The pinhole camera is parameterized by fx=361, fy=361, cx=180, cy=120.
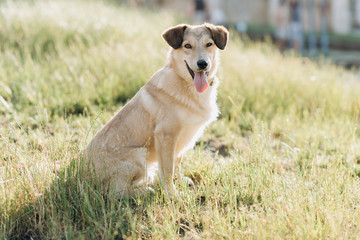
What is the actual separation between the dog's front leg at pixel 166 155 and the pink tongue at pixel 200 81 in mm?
483

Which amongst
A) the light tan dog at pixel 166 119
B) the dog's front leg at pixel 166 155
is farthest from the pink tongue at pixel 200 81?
the dog's front leg at pixel 166 155

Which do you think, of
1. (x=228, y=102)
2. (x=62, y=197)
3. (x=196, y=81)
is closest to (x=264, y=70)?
(x=228, y=102)

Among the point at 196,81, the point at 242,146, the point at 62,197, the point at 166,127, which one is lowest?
the point at 242,146

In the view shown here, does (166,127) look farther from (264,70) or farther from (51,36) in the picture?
(51,36)

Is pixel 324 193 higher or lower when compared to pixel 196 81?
lower

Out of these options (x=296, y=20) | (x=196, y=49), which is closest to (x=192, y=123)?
(x=196, y=49)

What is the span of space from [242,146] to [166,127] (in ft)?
5.10

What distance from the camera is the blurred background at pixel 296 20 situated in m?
12.9

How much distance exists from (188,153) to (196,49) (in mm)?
1252

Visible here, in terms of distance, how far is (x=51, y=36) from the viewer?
783cm

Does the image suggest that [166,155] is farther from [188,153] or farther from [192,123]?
[188,153]

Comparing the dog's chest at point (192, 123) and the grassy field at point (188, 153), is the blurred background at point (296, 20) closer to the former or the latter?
the grassy field at point (188, 153)

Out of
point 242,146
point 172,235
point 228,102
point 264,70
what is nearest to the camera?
point 172,235

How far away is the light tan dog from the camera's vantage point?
10.2 feet
